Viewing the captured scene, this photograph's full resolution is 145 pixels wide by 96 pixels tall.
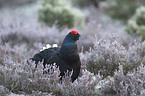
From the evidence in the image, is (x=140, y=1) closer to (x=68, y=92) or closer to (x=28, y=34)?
(x=28, y=34)

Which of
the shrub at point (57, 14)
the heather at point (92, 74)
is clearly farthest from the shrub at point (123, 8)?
the heather at point (92, 74)

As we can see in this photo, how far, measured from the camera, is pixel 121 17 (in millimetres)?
9703

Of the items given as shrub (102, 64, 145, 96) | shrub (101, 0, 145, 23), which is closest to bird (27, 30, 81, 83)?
shrub (102, 64, 145, 96)

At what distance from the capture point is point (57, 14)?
8.06m

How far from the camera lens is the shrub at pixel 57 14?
805 centimetres

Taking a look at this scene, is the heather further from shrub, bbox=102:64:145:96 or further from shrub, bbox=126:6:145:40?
shrub, bbox=126:6:145:40

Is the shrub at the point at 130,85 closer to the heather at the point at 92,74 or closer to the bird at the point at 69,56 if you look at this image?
the heather at the point at 92,74

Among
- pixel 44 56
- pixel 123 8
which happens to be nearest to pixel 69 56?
pixel 44 56

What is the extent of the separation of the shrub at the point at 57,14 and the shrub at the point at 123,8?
84.4 inches

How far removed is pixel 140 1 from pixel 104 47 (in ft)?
21.3

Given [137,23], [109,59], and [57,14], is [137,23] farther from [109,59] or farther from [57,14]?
[109,59]

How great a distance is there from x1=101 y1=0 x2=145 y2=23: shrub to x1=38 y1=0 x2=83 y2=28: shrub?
7.03ft

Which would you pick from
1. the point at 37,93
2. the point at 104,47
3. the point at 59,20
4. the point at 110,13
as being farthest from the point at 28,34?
the point at 110,13

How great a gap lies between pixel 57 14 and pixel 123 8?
3405 mm
